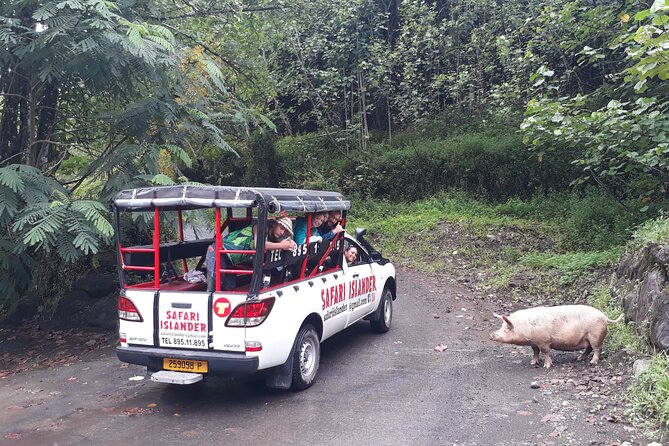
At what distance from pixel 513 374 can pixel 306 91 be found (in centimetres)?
1425

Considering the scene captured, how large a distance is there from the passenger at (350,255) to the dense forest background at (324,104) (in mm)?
2836

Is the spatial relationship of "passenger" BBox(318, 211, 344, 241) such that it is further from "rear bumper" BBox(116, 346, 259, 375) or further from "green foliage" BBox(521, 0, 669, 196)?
"green foliage" BBox(521, 0, 669, 196)

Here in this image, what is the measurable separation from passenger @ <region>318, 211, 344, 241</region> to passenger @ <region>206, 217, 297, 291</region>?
981 millimetres

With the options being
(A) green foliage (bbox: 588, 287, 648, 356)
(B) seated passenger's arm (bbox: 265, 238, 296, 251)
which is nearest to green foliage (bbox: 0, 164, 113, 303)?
(B) seated passenger's arm (bbox: 265, 238, 296, 251)

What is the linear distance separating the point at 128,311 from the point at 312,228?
2.47m

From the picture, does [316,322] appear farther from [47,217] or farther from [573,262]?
[573,262]

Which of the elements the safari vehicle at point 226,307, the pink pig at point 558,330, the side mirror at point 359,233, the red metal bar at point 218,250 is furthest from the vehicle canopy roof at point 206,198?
the pink pig at point 558,330

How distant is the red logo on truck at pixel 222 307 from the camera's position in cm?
589

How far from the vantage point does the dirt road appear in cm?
537

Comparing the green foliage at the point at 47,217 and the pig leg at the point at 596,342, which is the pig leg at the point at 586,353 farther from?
the green foliage at the point at 47,217

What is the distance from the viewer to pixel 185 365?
6012 mm

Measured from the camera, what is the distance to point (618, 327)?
7.60 metres

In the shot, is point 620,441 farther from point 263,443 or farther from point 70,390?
point 70,390

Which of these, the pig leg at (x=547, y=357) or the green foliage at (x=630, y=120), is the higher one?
the green foliage at (x=630, y=120)
